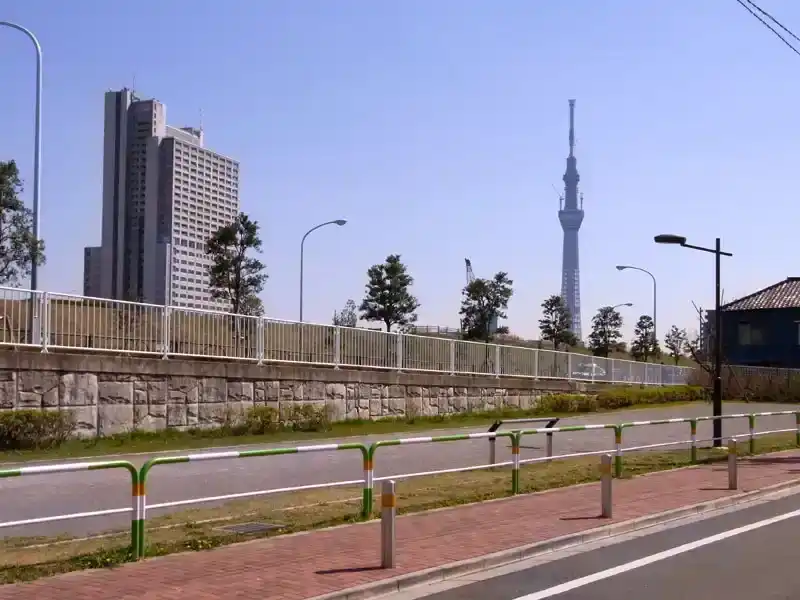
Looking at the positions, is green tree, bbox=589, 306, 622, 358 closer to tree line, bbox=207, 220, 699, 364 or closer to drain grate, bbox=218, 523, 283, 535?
tree line, bbox=207, 220, 699, 364

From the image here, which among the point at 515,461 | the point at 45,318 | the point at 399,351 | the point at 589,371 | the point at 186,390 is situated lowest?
the point at 515,461

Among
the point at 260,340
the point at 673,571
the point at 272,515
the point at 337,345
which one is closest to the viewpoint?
the point at 673,571

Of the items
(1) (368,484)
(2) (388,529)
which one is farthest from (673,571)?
(1) (368,484)

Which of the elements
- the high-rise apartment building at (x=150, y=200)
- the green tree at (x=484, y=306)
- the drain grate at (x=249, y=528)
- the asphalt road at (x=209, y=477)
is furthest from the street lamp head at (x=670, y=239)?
the high-rise apartment building at (x=150, y=200)

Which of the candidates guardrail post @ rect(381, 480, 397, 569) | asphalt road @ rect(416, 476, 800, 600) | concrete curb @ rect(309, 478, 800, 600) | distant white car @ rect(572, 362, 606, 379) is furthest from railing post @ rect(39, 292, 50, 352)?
distant white car @ rect(572, 362, 606, 379)

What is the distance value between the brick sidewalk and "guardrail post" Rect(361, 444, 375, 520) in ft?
1.39

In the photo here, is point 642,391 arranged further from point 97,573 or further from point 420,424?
point 97,573

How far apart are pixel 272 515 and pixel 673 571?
4945mm

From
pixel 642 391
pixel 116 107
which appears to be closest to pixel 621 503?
pixel 642 391

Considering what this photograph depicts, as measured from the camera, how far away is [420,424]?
2898 cm

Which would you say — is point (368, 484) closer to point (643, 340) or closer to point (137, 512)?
point (137, 512)

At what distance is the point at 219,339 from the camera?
79.8ft

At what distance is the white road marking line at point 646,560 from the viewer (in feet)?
26.9

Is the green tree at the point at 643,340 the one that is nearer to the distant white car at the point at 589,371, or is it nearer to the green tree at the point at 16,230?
the distant white car at the point at 589,371
